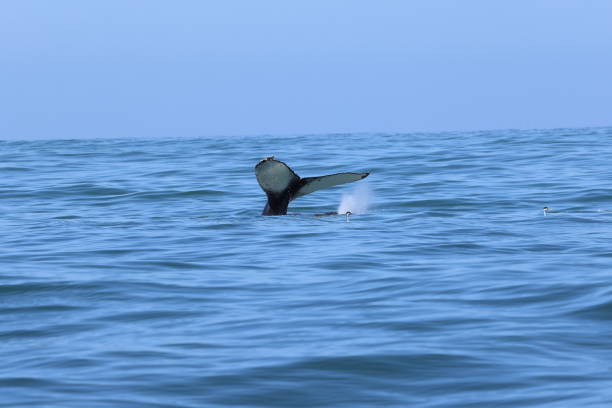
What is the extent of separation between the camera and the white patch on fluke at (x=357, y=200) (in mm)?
17781

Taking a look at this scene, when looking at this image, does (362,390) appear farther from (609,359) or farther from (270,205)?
(270,205)

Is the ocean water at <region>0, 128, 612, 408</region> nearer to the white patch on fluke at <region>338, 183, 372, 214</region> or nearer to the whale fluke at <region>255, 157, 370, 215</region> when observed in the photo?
the white patch on fluke at <region>338, 183, 372, 214</region>

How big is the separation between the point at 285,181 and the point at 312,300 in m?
5.16

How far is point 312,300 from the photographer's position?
9312 millimetres

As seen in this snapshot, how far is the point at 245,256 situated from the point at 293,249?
749mm

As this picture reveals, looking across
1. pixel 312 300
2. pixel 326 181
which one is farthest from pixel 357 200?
pixel 312 300

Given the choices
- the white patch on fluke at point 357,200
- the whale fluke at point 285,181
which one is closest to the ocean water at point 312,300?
the white patch on fluke at point 357,200

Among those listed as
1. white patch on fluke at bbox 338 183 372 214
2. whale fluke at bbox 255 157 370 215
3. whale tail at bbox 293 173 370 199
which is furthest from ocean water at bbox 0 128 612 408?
whale tail at bbox 293 173 370 199

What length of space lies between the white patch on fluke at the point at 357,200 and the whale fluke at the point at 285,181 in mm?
2623

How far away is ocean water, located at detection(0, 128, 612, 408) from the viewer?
6.58m

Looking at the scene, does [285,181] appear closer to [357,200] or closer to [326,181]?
[326,181]

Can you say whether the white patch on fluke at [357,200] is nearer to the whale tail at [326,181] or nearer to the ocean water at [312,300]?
the ocean water at [312,300]

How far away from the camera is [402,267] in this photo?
11.3 metres

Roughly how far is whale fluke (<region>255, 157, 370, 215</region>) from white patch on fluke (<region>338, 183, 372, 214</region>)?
2.62 m
